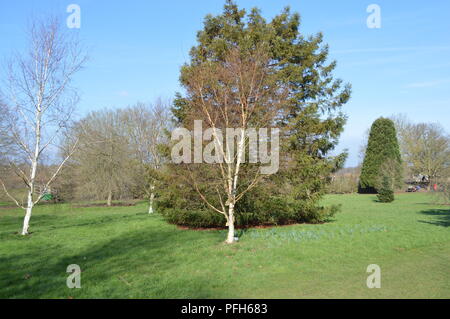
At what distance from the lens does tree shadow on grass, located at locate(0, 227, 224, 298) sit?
228 inches

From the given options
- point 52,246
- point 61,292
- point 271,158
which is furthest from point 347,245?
point 52,246

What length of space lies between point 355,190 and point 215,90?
127ft

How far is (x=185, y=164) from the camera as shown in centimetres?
1185

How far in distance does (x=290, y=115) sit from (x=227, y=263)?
29.6 feet

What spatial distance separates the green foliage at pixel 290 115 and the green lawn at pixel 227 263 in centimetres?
191

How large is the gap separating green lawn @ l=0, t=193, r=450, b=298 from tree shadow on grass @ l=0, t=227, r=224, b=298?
2cm

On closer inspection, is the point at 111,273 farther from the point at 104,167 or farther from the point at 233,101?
the point at 104,167

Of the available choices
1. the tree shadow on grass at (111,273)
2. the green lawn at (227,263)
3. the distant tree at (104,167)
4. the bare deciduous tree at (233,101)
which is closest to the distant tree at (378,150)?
the distant tree at (104,167)

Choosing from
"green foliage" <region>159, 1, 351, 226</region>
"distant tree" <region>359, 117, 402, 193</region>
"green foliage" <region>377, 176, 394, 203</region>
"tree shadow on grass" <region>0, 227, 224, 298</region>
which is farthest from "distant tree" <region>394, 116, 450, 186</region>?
"tree shadow on grass" <region>0, 227, 224, 298</region>

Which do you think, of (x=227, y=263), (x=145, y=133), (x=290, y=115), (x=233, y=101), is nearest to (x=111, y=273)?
(x=227, y=263)

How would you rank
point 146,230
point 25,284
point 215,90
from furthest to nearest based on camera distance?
point 146,230
point 215,90
point 25,284

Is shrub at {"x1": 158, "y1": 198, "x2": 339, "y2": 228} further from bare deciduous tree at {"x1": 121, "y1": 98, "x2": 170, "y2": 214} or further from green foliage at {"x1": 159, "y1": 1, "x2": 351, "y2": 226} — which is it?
bare deciduous tree at {"x1": 121, "y1": 98, "x2": 170, "y2": 214}

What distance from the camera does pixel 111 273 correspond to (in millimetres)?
6949
